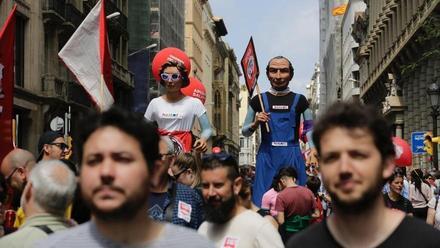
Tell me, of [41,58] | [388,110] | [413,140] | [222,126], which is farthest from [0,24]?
[222,126]

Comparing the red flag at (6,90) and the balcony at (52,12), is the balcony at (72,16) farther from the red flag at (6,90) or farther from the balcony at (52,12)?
the red flag at (6,90)

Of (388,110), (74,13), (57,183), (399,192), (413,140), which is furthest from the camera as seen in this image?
(388,110)

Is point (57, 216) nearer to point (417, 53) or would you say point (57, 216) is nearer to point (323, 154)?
point (323, 154)

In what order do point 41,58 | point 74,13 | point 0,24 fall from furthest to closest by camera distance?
1. point 74,13
2. point 41,58
3. point 0,24

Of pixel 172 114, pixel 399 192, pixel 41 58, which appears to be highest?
pixel 41 58

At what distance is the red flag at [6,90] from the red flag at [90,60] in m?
1.37

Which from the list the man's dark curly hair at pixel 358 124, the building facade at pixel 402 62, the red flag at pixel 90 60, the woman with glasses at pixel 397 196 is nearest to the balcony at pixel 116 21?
the building facade at pixel 402 62

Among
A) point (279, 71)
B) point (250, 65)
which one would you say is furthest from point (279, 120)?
point (250, 65)

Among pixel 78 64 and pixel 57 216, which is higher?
pixel 78 64

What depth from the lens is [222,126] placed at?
121 metres

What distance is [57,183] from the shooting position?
455cm

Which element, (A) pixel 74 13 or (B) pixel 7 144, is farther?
(A) pixel 74 13

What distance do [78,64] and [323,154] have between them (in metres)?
8.05

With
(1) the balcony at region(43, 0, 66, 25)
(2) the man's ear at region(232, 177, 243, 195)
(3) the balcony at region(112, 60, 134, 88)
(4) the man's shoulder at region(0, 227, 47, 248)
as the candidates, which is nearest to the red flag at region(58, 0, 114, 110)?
(2) the man's ear at region(232, 177, 243, 195)
